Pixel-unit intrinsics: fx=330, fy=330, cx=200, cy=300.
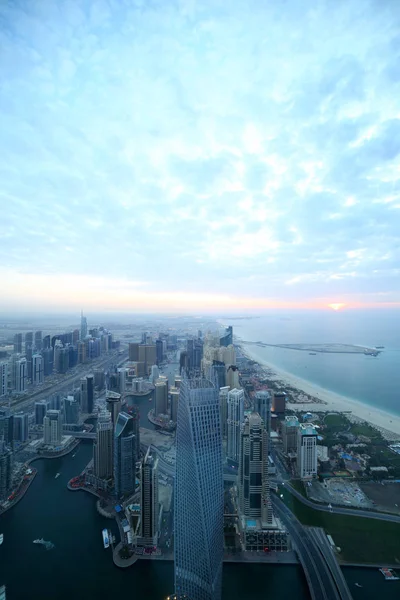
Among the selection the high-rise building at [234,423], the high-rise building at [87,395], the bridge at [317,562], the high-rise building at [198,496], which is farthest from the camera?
the high-rise building at [87,395]

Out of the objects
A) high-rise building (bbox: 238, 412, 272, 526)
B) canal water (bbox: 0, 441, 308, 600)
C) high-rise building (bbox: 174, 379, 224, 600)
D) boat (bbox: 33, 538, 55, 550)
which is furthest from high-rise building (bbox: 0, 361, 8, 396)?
high-rise building (bbox: 174, 379, 224, 600)

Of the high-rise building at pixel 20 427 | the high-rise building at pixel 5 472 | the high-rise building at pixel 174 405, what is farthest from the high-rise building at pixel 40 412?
the high-rise building at pixel 174 405

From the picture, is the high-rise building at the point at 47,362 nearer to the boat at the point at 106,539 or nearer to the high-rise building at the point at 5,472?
the high-rise building at the point at 5,472

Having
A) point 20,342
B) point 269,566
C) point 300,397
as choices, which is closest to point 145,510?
point 269,566

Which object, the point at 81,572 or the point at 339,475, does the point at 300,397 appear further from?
the point at 81,572

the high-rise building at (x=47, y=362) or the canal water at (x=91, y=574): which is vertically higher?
the high-rise building at (x=47, y=362)

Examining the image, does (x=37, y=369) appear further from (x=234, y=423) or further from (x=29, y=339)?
(x=234, y=423)

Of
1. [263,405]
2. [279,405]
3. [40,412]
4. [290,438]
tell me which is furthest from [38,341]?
[290,438]
